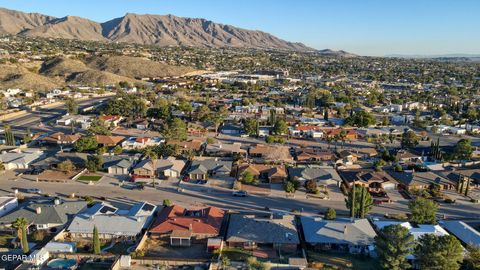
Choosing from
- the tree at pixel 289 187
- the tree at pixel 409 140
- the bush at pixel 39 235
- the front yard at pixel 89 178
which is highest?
the tree at pixel 409 140

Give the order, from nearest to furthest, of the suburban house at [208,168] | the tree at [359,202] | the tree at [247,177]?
the tree at [359,202] < the tree at [247,177] < the suburban house at [208,168]

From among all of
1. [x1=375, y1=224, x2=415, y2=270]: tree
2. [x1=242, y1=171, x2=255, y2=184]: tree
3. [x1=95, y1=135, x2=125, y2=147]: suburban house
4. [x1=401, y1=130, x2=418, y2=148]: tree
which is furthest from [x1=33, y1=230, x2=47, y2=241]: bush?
[x1=401, y1=130, x2=418, y2=148]: tree

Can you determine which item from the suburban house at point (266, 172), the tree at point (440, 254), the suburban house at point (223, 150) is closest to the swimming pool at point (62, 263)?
the suburban house at point (266, 172)

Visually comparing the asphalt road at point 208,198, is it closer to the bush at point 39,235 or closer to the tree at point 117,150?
the bush at point 39,235

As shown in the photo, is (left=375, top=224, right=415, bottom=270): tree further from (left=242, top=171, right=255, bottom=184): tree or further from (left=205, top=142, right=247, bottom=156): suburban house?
(left=205, top=142, right=247, bottom=156): suburban house

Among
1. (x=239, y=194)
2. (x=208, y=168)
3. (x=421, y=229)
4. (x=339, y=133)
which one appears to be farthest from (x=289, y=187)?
(x=339, y=133)

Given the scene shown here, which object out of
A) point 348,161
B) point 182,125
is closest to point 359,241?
point 348,161

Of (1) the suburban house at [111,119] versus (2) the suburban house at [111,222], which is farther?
(1) the suburban house at [111,119]
